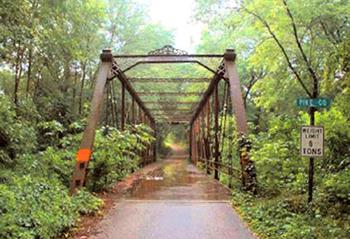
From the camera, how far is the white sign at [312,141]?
762 centimetres

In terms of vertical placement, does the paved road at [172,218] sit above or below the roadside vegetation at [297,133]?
below

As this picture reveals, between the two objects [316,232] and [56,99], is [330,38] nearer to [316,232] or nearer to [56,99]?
[316,232]

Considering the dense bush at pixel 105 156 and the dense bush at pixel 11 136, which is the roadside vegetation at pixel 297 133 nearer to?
the dense bush at pixel 105 156

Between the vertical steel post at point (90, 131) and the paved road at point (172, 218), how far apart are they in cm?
114

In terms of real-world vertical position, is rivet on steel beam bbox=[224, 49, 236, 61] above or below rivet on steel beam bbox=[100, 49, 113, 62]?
above

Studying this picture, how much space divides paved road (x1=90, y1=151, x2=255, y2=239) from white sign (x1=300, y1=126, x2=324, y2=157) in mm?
1651

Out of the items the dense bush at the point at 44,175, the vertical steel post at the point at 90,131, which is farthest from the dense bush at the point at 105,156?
the vertical steel post at the point at 90,131

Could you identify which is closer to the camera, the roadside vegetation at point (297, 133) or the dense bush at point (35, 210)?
the dense bush at point (35, 210)

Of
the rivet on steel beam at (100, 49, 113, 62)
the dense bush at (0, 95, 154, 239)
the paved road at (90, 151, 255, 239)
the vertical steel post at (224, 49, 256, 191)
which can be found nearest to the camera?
the dense bush at (0, 95, 154, 239)

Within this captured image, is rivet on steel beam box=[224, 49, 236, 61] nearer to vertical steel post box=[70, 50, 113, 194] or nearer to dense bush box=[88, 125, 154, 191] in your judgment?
vertical steel post box=[70, 50, 113, 194]

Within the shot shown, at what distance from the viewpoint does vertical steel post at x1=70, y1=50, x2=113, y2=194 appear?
10352 mm

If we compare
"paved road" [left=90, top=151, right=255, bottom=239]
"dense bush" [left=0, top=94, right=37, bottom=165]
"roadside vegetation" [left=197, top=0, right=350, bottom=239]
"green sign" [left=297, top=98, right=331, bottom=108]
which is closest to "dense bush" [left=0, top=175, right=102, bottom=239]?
"paved road" [left=90, top=151, right=255, bottom=239]

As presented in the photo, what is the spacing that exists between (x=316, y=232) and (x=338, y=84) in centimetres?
272

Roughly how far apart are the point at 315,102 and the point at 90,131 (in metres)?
5.74
